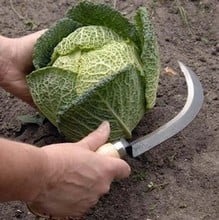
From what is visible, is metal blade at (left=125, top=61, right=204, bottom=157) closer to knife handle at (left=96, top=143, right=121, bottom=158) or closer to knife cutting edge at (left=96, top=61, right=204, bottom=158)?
knife cutting edge at (left=96, top=61, right=204, bottom=158)

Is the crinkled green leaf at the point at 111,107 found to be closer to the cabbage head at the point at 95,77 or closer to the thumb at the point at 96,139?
the cabbage head at the point at 95,77

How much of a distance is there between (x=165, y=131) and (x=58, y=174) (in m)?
0.58

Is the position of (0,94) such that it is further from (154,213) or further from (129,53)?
(154,213)

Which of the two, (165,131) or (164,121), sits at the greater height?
(165,131)

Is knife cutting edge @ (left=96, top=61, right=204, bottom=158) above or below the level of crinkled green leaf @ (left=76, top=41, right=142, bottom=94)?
below

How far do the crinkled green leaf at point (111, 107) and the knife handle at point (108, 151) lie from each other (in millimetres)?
242

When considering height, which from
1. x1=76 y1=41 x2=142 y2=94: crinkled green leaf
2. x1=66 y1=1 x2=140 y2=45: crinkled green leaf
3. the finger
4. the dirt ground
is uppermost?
x1=66 y1=1 x2=140 y2=45: crinkled green leaf

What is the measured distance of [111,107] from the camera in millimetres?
2539

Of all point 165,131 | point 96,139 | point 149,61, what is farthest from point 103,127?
point 149,61

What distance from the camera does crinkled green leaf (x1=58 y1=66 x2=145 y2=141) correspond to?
8.13 ft

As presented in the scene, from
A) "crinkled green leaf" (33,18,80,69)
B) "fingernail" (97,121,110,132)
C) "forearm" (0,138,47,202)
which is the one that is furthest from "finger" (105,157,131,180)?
"crinkled green leaf" (33,18,80,69)

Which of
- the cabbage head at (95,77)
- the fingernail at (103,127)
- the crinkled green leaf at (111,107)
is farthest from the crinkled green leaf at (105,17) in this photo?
the fingernail at (103,127)

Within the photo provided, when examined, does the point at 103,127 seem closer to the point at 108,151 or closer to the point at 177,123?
the point at 108,151

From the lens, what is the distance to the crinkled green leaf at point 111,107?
8.13 ft
